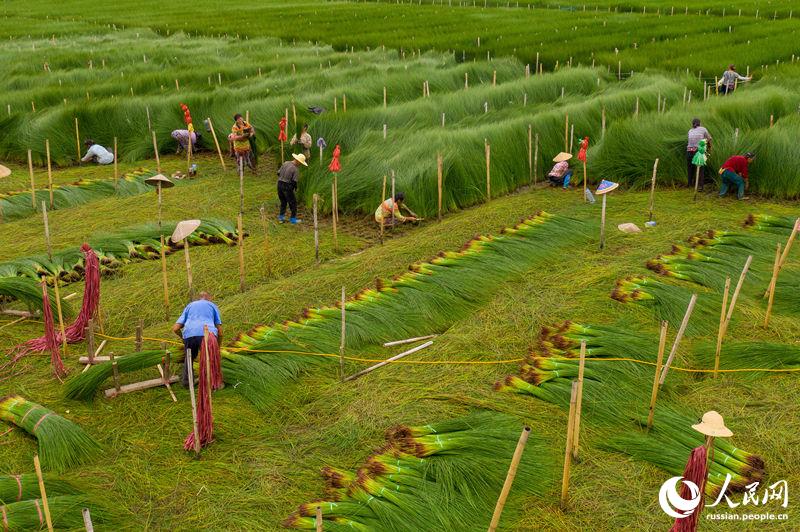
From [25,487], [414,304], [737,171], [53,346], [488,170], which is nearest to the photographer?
[25,487]

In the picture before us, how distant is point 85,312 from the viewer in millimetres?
6789

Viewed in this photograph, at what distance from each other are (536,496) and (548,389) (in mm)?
1132

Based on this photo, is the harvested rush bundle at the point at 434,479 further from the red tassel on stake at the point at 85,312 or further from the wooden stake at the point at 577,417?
the red tassel on stake at the point at 85,312

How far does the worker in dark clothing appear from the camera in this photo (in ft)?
32.9

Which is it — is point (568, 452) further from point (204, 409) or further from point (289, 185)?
point (289, 185)

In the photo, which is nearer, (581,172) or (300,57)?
(581,172)

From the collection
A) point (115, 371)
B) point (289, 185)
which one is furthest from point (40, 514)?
point (289, 185)

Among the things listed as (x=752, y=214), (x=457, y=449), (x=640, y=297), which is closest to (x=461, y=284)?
(x=640, y=297)

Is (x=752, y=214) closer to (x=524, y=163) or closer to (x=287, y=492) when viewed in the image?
(x=524, y=163)

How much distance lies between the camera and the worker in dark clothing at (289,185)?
10.0m

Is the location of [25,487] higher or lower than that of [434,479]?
higher

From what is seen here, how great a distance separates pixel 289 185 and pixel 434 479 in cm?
595

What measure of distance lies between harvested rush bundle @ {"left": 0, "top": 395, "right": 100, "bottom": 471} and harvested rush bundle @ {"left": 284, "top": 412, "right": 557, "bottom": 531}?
161 cm

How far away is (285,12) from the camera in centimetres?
3403
